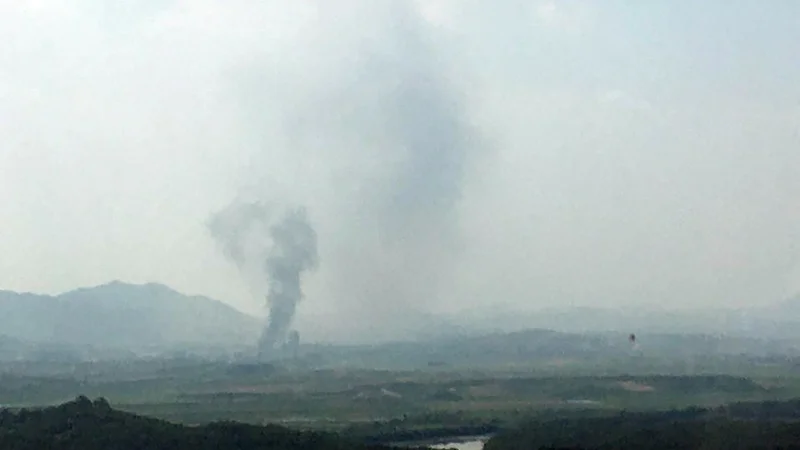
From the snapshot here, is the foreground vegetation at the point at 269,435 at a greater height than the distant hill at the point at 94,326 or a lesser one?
lesser

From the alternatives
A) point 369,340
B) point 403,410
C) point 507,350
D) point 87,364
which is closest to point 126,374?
point 87,364

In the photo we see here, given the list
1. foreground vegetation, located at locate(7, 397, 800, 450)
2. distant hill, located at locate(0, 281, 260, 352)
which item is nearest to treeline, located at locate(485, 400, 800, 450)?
foreground vegetation, located at locate(7, 397, 800, 450)

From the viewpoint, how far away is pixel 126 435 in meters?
37.5

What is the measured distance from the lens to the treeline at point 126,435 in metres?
36.5

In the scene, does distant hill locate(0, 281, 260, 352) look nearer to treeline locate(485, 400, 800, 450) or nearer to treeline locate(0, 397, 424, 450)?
treeline locate(485, 400, 800, 450)

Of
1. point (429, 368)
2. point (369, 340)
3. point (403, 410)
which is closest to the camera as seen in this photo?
point (403, 410)

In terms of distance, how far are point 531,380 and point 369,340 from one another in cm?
8344

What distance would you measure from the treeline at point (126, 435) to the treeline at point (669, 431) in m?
7.37

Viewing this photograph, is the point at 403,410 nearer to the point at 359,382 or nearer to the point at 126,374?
the point at 359,382

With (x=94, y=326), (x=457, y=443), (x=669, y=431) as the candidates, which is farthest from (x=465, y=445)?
(x=94, y=326)

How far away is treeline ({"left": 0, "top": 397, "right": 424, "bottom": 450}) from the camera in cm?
3647

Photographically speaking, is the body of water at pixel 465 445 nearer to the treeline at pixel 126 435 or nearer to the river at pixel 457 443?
the river at pixel 457 443

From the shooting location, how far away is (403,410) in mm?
57812

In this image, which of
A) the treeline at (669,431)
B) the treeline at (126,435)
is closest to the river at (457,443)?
the treeline at (669,431)
